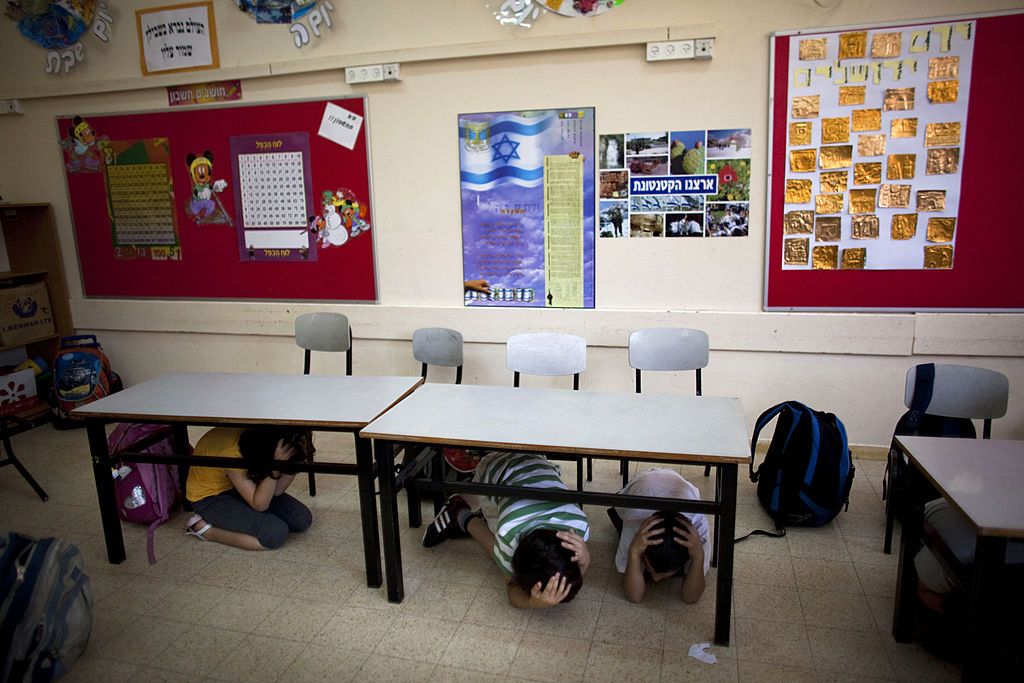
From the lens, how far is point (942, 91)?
3141 millimetres

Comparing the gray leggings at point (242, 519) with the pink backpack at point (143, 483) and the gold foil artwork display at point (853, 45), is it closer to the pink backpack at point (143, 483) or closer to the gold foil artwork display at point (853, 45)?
the pink backpack at point (143, 483)

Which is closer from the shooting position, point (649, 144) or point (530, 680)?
point (530, 680)

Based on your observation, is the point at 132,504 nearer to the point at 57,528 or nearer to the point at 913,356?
the point at 57,528

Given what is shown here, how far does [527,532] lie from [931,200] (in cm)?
255

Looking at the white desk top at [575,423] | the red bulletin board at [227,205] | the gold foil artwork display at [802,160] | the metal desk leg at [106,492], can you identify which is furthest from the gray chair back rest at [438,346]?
the gold foil artwork display at [802,160]

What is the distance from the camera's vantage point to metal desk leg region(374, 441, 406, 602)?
2.34 meters

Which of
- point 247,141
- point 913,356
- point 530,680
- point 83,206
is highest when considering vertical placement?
point 247,141

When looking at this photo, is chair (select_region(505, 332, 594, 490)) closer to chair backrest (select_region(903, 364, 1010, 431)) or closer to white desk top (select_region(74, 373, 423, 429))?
white desk top (select_region(74, 373, 423, 429))

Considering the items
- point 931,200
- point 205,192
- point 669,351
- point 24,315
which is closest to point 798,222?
point 931,200

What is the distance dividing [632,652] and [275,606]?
126 centimetres

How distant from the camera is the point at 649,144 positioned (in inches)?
137

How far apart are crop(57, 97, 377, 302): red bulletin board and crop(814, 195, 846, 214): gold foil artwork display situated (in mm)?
2419

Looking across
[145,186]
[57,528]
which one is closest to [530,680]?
[57,528]

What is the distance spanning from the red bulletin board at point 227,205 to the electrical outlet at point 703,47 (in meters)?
1.82
